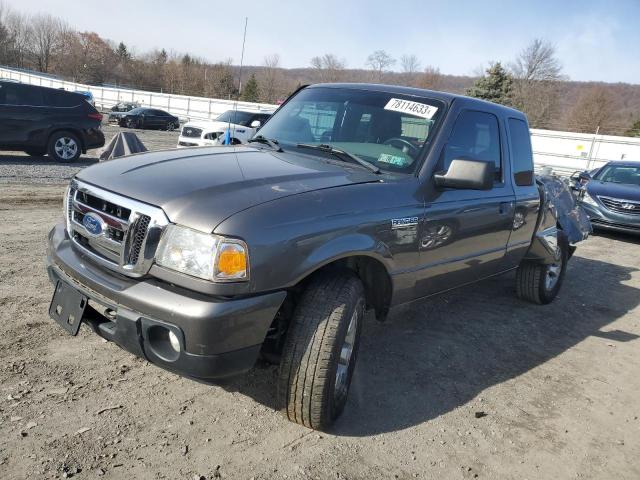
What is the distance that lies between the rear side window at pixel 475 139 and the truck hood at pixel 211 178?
76 cm

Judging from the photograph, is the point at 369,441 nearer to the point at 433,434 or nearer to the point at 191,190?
the point at 433,434

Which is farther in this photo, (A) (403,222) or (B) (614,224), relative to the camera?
(B) (614,224)

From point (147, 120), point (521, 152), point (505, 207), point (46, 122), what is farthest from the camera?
point (147, 120)

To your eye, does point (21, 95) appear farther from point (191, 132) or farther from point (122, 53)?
point (122, 53)

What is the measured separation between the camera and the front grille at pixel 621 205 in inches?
368

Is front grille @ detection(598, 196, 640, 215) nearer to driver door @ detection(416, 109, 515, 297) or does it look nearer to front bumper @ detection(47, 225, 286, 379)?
driver door @ detection(416, 109, 515, 297)

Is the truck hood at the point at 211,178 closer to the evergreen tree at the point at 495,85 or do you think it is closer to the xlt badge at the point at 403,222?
the xlt badge at the point at 403,222

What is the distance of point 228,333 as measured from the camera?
7.37ft

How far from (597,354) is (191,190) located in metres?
3.68

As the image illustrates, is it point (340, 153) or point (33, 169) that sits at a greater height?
point (340, 153)

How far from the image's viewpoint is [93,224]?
2.63 meters

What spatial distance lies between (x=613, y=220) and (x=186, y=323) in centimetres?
947

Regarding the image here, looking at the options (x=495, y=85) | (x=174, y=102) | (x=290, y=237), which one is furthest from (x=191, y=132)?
(x=495, y=85)

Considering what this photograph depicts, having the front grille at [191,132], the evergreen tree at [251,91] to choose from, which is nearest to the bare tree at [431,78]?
the evergreen tree at [251,91]
